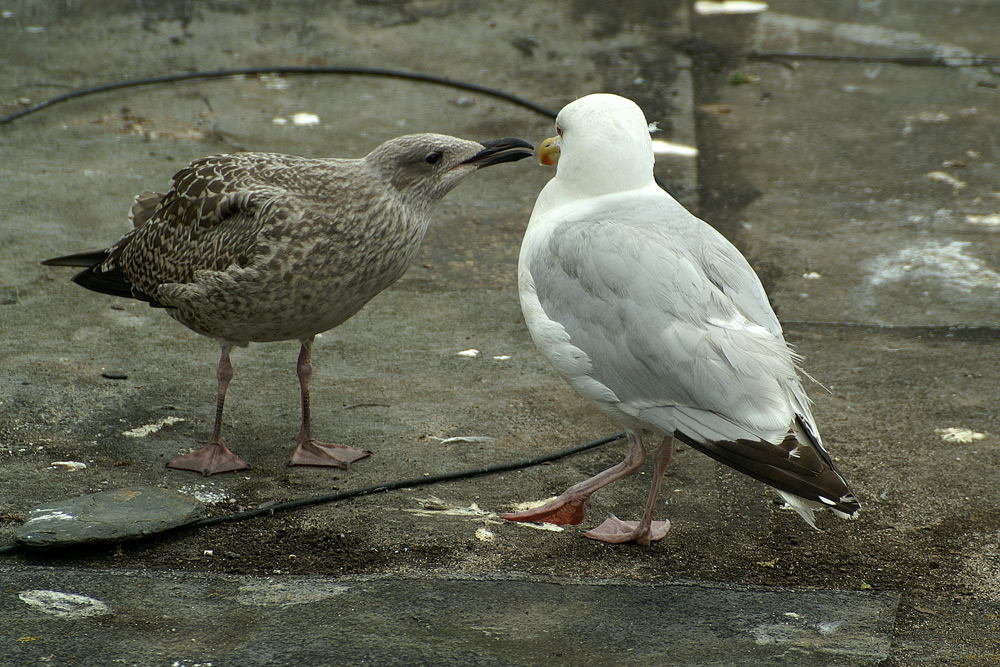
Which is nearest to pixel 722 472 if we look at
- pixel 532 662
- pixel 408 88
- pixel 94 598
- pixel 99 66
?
pixel 532 662

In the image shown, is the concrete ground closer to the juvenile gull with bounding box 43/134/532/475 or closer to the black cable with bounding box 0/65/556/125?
the black cable with bounding box 0/65/556/125

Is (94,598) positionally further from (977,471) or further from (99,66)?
(99,66)

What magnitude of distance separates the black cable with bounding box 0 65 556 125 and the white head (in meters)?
4.07

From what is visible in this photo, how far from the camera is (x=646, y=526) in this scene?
3.78m

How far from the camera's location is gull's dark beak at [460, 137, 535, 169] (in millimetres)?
4328

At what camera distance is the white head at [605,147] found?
386 cm

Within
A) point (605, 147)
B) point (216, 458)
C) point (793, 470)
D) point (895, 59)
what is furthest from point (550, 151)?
point (895, 59)

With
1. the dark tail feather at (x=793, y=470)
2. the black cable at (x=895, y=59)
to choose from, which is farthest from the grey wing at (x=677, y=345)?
the black cable at (x=895, y=59)

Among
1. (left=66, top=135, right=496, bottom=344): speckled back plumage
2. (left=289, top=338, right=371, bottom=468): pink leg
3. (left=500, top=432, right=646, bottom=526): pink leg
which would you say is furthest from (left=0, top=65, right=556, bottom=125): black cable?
(left=500, top=432, right=646, bottom=526): pink leg

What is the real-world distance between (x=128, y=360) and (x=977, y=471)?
372 centimetres

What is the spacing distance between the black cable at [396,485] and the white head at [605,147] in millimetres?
1105

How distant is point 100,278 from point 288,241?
3.72ft

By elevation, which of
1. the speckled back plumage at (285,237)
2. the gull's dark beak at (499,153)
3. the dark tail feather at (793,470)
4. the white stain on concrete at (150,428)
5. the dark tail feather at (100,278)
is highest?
the gull's dark beak at (499,153)

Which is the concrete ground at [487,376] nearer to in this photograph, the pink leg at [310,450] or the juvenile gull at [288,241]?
the pink leg at [310,450]
